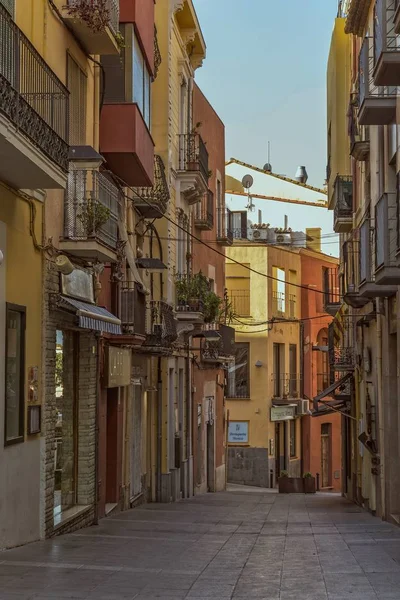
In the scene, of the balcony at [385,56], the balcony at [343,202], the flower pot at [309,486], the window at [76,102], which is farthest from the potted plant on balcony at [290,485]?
the balcony at [385,56]

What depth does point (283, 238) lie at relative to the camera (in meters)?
48.7

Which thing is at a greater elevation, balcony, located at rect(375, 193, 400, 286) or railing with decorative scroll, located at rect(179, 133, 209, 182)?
railing with decorative scroll, located at rect(179, 133, 209, 182)

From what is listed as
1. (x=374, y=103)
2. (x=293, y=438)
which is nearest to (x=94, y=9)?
(x=374, y=103)

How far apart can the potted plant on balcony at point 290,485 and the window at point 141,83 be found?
1963 centimetres

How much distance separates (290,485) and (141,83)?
21.3m

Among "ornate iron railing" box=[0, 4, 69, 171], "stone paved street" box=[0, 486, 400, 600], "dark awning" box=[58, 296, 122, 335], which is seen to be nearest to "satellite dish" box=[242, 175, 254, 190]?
"stone paved street" box=[0, 486, 400, 600]

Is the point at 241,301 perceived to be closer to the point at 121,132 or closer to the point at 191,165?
the point at 191,165

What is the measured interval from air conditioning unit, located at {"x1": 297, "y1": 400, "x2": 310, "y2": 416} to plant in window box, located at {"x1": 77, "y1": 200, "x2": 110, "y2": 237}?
Result: 32384mm

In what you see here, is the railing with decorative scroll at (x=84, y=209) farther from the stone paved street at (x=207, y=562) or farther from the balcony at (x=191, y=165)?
the balcony at (x=191, y=165)

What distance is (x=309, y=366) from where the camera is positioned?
165ft

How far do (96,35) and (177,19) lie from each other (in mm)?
14149

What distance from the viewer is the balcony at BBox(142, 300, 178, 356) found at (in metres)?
23.7

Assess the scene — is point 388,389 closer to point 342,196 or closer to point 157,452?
point 157,452

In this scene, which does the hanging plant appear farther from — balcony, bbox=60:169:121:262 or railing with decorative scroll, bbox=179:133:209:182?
railing with decorative scroll, bbox=179:133:209:182
